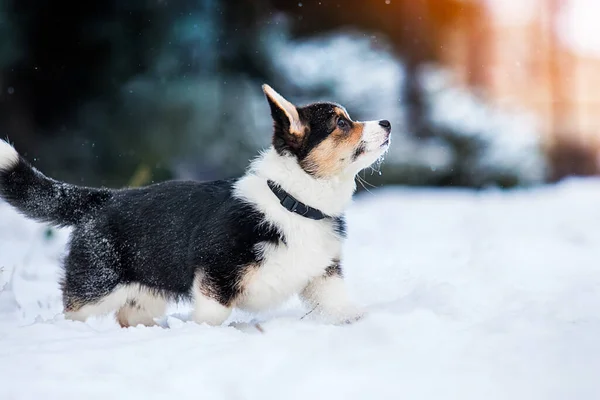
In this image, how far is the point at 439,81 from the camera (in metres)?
11.1

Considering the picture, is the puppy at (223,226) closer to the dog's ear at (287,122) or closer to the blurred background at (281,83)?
the dog's ear at (287,122)

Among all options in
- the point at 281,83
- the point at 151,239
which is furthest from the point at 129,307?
the point at 281,83

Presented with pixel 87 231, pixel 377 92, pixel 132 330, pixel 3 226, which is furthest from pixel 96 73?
pixel 132 330

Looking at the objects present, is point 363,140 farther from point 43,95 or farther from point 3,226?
point 43,95

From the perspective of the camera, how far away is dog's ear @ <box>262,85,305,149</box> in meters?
3.73

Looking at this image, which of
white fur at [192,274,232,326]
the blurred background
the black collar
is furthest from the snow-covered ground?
the blurred background

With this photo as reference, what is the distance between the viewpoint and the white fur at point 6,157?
3.86 metres

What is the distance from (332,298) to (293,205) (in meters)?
0.56

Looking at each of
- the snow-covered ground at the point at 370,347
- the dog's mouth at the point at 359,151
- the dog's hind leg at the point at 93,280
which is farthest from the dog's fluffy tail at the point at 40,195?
the dog's mouth at the point at 359,151

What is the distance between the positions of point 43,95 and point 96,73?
906 millimetres

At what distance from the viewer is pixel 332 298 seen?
3727 mm

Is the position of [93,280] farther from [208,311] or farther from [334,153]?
[334,153]

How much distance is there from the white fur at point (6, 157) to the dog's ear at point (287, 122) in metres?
1.52

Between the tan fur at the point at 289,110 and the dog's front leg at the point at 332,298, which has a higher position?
the tan fur at the point at 289,110
